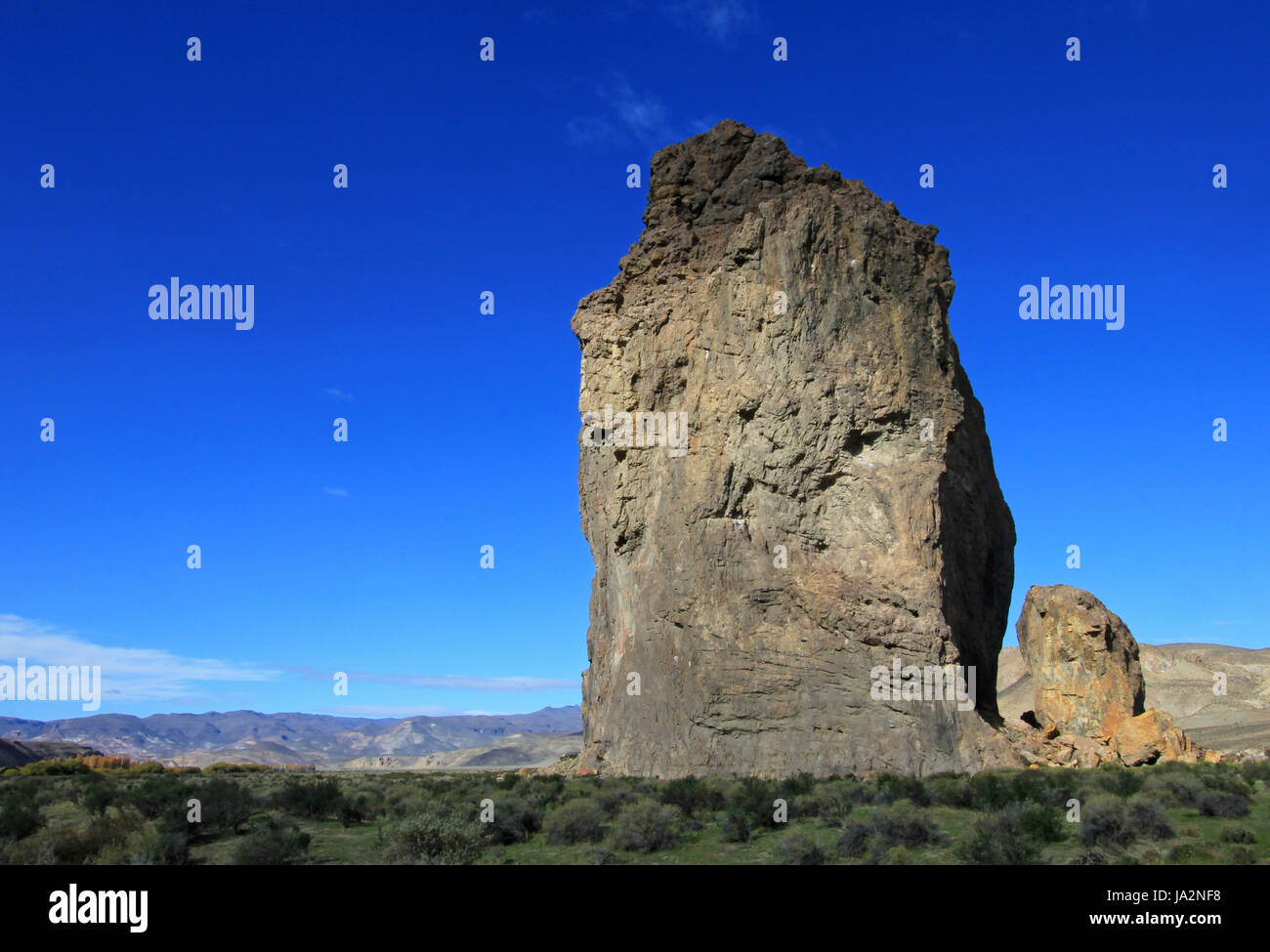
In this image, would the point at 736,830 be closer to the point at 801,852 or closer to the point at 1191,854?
the point at 801,852

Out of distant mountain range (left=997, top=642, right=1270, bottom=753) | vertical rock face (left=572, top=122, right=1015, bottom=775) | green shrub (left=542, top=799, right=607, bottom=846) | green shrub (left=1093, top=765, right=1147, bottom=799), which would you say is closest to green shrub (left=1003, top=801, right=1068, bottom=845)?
green shrub (left=1093, top=765, right=1147, bottom=799)

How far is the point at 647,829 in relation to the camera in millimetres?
17703

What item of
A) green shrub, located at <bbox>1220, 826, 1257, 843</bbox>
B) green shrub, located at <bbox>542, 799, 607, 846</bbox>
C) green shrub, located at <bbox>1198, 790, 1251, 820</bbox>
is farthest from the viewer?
green shrub, located at <bbox>1198, 790, 1251, 820</bbox>

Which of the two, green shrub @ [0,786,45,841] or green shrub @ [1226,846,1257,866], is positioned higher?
green shrub @ [1226,846,1257,866]

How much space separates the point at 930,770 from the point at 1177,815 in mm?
10205

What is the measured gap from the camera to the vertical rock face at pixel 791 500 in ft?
106

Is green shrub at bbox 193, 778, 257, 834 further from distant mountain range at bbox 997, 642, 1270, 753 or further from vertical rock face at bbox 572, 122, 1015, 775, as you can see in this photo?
distant mountain range at bbox 997, 642, 1270, 753

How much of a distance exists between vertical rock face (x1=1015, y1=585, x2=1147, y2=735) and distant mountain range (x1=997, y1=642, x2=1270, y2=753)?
46239 mm

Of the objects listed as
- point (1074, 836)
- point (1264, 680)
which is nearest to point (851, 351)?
point (1074, 836)

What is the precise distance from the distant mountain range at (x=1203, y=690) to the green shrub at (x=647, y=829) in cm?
7324

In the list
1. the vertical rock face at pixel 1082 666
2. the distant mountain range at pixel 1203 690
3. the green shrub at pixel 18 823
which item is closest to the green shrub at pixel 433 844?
the green shrub at pixel 18 823

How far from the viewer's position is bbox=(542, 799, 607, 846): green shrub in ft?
60.8

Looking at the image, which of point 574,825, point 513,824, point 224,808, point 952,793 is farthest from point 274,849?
point 952,793
